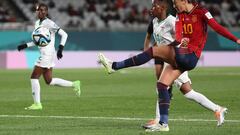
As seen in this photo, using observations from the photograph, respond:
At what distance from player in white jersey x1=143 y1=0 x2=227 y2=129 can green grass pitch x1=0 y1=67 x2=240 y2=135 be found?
1.25 ft

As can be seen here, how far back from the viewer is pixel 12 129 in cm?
1209

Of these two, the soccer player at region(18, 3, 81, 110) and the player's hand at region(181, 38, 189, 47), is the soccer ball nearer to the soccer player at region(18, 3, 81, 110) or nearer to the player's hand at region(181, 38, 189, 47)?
the soccer player at region(18, 3, 81, 110)

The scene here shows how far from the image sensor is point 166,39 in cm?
1307

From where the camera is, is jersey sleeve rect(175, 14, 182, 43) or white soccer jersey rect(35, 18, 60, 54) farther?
white soccer jersey rect(35, 18, 60, 54)

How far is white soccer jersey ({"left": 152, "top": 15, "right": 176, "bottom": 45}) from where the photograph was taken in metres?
12.9

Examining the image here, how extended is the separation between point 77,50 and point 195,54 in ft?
106

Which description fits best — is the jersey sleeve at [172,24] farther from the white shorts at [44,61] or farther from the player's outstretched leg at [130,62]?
the white shorts at [44,61]

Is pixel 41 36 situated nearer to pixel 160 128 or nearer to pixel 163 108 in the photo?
pixel 163 108

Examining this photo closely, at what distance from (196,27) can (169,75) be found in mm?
944

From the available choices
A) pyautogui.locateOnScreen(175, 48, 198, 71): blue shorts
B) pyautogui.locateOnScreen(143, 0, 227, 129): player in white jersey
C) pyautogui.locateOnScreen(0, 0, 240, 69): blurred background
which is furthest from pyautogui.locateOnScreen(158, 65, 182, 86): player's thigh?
pyautogui.locateOnScreen(0, 0, 240, 69): blurred background

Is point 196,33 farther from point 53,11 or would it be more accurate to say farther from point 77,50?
point 53,11

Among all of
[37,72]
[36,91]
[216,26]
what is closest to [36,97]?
[36,91]

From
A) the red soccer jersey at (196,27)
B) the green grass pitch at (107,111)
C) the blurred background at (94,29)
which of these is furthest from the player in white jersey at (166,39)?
the blurred background at (94,29)

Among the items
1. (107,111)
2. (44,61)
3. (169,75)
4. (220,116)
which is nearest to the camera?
(169,75)
